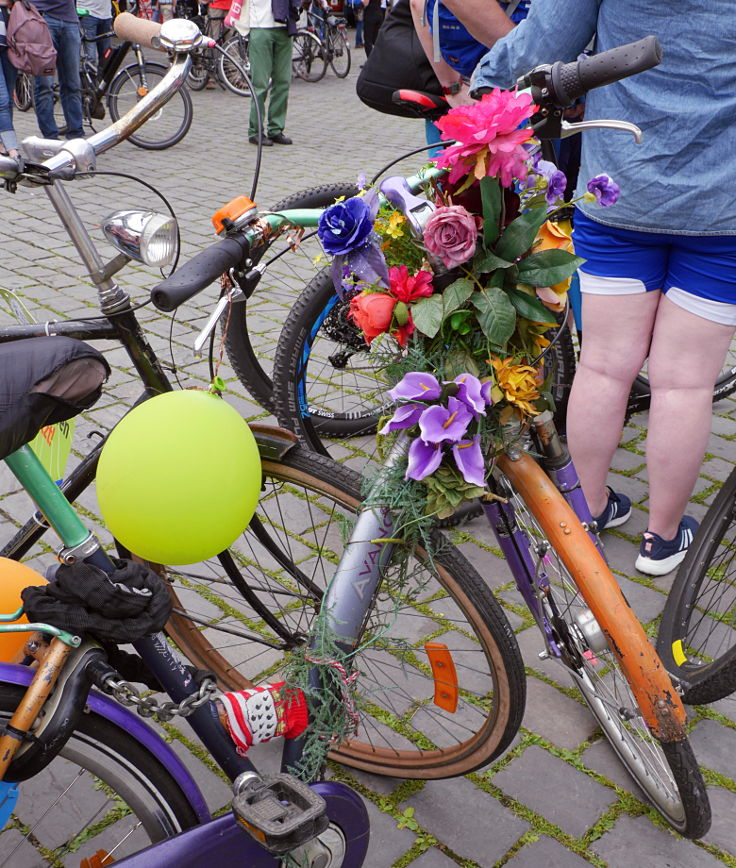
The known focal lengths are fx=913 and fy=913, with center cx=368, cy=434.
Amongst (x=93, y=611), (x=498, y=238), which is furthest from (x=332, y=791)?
(x=498, y=238)

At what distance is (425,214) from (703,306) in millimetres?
1295

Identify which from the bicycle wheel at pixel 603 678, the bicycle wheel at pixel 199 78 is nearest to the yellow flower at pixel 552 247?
the bicycle wheel at pixel 603 678

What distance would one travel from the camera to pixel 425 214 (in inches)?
59.4

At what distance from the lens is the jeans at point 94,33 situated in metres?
11.1

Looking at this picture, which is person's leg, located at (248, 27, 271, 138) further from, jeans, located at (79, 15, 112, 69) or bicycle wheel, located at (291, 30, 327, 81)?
bicycle wheel, located at (291, 30, 327, 81)

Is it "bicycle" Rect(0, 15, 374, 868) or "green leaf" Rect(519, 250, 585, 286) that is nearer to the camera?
"bicycle" Rect(0, 15, 374, 868)

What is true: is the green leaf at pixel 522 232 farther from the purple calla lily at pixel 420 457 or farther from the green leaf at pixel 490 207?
the purple calla lily at pixel 420 457

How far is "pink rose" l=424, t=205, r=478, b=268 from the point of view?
1.44 metres

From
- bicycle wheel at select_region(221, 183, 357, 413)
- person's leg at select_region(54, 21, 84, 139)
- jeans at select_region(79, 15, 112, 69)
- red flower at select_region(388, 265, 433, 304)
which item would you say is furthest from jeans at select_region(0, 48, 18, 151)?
red flower at select_region(388, 265, 433, 304)

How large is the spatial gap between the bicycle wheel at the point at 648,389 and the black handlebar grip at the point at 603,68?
1.75 meters

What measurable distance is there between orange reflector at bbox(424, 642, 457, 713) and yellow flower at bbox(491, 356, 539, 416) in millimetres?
668

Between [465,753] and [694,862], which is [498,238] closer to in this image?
[465,753]

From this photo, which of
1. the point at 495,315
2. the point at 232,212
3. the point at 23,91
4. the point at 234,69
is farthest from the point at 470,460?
the point at 234,69

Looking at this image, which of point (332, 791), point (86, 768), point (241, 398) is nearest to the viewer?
point (86, 768)
